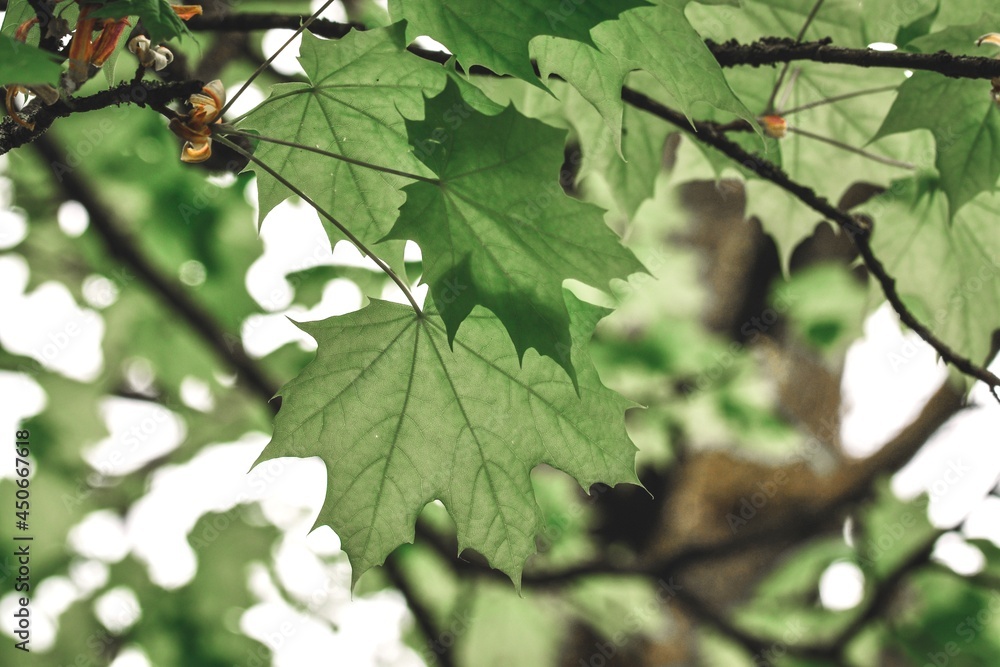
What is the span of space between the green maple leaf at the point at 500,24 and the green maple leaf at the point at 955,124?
2.45ft

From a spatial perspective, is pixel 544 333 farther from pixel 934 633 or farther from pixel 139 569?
pixel 934 633

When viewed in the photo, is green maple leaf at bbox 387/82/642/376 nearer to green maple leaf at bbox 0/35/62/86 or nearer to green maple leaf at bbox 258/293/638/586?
green maple leaf at bbox 258/293/638/586

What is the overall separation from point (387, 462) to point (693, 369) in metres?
2.94

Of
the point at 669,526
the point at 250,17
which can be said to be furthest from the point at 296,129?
the point at 669,526

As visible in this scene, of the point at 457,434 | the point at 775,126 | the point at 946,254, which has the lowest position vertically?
the point at 457,434

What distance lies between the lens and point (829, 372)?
205 inches

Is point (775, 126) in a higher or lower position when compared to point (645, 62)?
lower

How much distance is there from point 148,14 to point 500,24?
49 cm

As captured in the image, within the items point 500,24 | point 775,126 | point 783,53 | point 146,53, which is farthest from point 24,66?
point 775,126

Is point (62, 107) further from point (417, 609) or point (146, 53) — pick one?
point (417, 609)

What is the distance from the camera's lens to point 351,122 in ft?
4.86

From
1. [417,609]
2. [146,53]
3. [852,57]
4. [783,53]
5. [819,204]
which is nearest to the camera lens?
[146,53]

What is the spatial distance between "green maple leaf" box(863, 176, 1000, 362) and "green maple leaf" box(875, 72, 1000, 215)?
1.39 feet

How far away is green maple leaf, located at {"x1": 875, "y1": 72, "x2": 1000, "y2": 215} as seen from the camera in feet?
4.96
